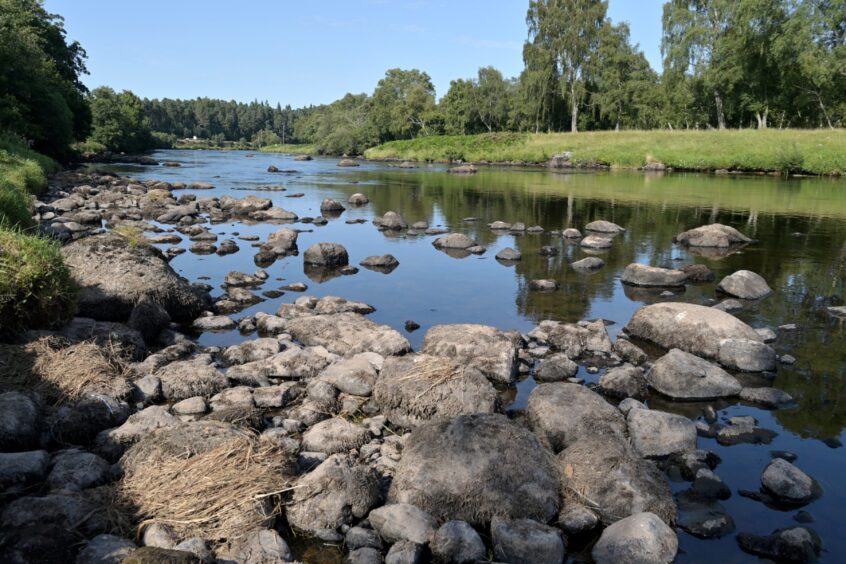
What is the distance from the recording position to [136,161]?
280ft

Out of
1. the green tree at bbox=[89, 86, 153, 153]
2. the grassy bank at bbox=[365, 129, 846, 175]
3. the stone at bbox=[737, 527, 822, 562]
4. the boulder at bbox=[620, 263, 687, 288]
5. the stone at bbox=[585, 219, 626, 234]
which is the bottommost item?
the stone at bbox=[737, 527, 822, 562]

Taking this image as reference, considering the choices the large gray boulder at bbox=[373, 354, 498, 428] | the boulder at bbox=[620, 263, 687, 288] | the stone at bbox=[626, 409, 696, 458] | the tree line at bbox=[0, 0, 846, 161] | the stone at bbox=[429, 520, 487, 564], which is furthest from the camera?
the tree line at bbox=[0, 0, 846, 161]

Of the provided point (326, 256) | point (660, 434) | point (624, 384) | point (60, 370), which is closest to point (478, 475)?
point (660, 434)

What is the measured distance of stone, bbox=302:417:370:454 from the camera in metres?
8.31

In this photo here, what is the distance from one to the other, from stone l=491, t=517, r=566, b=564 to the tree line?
4930 centimetres

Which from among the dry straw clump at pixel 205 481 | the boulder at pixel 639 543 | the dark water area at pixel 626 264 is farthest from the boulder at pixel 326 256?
the boulder at pixel 639 543

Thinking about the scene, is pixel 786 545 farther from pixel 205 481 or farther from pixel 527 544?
pixel 205 481

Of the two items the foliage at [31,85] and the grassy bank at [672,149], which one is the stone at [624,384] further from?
the grassy bank at [672,149]

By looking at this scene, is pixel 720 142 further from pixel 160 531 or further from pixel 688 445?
pixel 160 531

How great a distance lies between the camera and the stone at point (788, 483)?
7.48 meters

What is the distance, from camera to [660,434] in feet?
28.2

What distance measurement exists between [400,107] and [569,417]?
384ft

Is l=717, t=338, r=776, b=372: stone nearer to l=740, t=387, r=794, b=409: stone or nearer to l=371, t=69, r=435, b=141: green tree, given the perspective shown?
l=740, t=387, r=794, b=409: stone

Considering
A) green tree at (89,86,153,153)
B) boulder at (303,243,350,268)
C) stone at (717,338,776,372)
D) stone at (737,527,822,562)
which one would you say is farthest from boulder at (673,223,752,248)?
green tree at (89,86,153,153)
